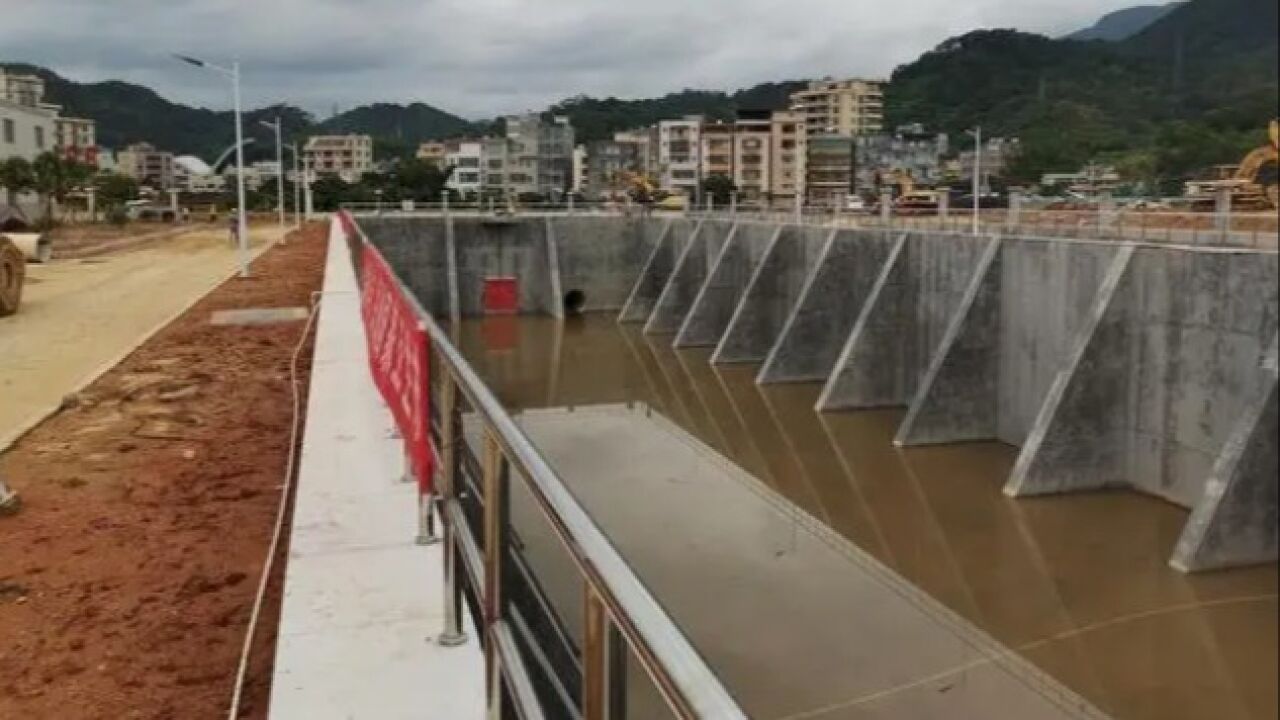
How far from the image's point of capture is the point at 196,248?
1479 inches

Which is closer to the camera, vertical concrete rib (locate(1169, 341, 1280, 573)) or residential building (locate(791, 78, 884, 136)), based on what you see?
vertical concrete rib (locate(1169, 341, 1280, 573))

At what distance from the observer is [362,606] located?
12.0 ft

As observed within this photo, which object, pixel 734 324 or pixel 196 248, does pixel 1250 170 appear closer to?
pixel 734 324

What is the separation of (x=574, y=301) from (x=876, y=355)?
18.5 m

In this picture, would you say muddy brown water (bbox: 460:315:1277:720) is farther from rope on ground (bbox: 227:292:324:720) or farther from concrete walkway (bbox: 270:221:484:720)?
concrete walkway (bbox: 270:221:484:720)

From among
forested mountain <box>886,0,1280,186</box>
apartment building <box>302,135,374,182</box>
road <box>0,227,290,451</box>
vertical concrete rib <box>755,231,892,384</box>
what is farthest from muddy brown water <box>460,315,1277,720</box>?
apartment building <box>302,135,374,182</box>

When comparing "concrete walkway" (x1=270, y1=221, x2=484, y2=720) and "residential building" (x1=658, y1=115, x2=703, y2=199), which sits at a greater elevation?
"residential building" (x1=658, y1=115, x2=703, y2=199)

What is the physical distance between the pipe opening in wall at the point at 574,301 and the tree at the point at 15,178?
24.4 meters

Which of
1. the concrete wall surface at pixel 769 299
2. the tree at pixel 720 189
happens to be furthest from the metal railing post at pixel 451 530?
the tree at pixel 720 189

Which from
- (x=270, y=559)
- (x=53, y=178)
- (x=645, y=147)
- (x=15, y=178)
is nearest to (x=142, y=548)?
(x=270, y=559)

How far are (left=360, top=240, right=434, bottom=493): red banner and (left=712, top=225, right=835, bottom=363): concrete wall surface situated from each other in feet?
61.1

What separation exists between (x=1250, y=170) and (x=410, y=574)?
10.9ft

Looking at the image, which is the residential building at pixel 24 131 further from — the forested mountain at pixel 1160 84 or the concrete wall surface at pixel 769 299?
the forested mountain at pixel 1160 84

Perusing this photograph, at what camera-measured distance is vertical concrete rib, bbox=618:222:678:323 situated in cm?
3466
